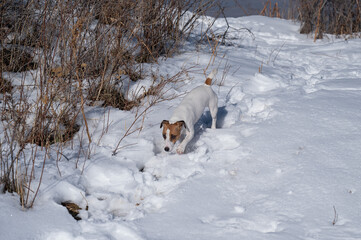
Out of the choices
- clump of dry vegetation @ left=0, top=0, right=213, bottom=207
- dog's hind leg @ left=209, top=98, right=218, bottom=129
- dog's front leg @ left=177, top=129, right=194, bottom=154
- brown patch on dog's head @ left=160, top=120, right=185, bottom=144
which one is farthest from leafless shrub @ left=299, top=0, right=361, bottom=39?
brown patch on dog's head @ left=160, top=120, right=185, bottom=144

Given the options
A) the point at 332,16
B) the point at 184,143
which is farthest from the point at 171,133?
the point at 332,16

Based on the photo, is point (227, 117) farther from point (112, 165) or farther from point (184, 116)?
point (112, 165)

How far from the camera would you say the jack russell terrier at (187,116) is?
3.18 meters

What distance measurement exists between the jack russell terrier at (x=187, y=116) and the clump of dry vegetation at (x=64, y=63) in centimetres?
41

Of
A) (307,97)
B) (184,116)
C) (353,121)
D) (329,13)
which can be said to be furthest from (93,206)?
(329,13)

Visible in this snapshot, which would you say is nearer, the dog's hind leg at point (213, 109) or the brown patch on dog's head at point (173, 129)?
the brown patch on dog's head at point (173, 129)

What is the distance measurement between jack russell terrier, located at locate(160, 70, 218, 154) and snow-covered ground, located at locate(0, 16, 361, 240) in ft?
0.41

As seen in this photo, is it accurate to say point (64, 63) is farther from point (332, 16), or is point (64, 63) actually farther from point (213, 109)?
point (332, 16)

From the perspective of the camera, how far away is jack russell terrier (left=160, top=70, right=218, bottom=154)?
3176 millimetres

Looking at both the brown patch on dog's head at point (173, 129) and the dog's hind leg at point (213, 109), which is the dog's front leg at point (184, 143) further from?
the dog's hind leg at point (213, 109)

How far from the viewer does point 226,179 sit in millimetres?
2684

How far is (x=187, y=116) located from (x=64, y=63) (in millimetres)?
1412

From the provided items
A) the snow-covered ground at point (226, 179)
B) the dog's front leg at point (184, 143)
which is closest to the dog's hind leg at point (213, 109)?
the snow-covered ground at point (226, 179)

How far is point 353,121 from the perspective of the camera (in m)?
3.27
